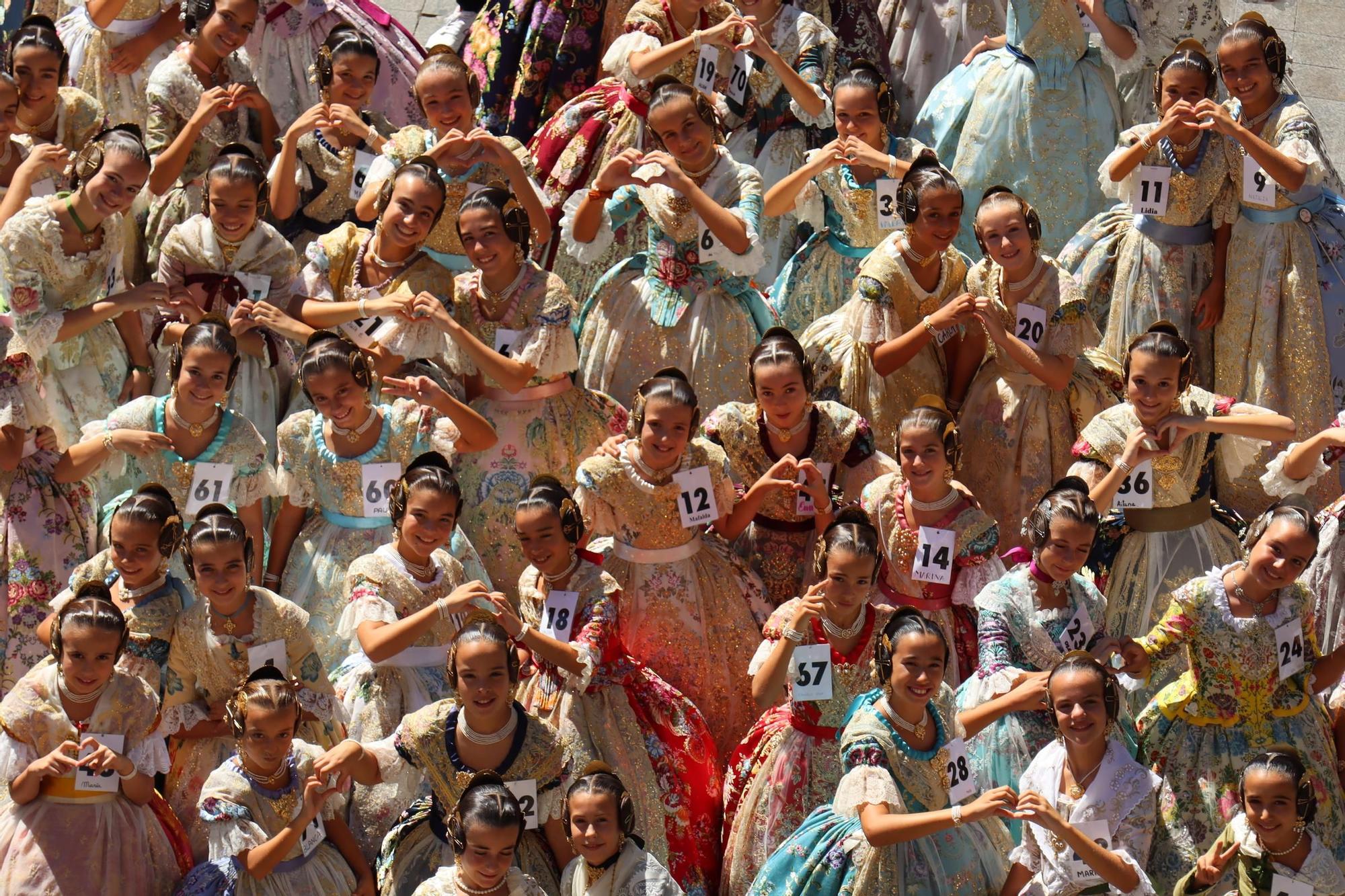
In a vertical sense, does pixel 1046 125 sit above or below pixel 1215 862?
above

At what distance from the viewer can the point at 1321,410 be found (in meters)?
7.88

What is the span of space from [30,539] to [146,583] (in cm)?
80

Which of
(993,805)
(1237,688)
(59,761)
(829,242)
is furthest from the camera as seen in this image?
(829,242)

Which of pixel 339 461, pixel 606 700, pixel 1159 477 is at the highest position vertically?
pixel 339 461

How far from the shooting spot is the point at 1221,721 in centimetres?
643

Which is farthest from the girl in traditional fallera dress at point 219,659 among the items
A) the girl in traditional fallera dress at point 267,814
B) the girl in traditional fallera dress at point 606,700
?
the girl in traditional fallera dress at point 606,700

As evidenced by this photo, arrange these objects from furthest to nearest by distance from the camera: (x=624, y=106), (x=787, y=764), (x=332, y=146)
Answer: (x=624, y=106)
(x=332, y=146)
(x=787, y=764)

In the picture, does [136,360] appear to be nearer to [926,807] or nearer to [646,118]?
[646,118]

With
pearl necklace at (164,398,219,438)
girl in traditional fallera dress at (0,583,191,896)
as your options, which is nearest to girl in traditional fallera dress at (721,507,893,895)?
girl in traditional fallera dress at (0,583,191,896)

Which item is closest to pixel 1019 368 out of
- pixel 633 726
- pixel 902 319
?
pixel 902 319

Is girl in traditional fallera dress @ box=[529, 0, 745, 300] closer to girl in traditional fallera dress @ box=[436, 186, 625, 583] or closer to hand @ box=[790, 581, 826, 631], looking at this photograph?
girl in traditional fallera dress @ box=[436, 186, 625, 583]

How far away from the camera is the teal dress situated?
6066 mm

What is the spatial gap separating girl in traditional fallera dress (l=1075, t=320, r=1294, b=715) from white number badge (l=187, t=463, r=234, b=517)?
8.04 feet

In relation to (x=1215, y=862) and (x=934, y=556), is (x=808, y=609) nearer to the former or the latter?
(x=934, y=556)
